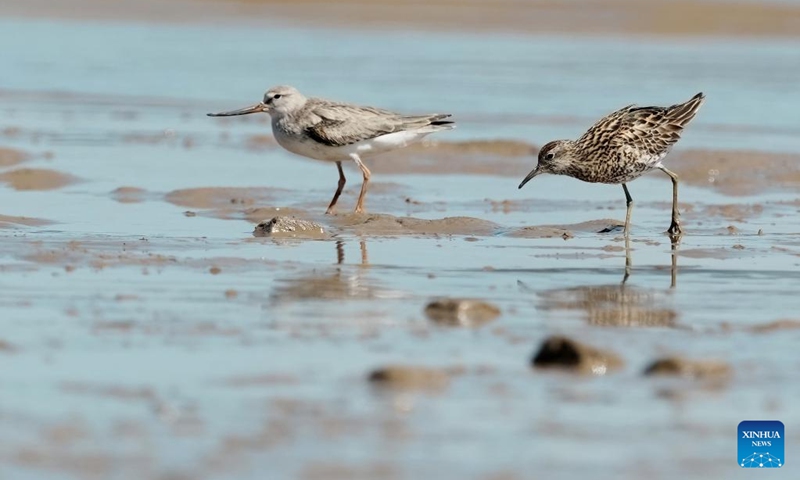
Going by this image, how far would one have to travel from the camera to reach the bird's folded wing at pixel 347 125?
13359 millimetres

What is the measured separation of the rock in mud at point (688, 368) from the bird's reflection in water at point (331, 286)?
2345 millimetres

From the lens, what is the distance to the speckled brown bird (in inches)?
475

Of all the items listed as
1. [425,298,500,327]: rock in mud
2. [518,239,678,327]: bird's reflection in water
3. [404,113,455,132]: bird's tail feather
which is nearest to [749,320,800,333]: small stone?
[518,239,678,327]: bird's reflection in water

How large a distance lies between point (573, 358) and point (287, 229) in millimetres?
4798

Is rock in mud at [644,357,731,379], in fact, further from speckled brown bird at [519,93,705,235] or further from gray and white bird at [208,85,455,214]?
gray and white bird at [208,85,455,214]

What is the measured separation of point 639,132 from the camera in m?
12.2

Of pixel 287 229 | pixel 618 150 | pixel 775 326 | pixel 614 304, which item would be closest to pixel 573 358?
pixel 775 326

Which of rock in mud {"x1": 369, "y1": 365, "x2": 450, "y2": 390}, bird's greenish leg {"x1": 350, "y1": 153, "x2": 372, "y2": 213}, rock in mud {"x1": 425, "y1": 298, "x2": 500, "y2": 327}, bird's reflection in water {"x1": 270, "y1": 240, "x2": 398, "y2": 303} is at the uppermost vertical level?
bird's greenish leg {"x1": 350, "y1": 153, "x2": 372, "y2": 213}

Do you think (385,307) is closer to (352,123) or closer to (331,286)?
(331,286)

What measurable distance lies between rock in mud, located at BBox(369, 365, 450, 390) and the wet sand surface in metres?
0.01

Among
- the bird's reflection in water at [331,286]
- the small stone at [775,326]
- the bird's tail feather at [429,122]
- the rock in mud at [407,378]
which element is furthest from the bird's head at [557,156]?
the rock in mud at [407,378]

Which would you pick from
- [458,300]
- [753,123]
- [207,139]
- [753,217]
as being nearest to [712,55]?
[753,123]

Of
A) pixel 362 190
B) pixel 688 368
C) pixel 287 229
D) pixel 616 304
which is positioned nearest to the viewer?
pixel 688 368

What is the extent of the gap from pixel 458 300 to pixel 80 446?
2986 millimetres
